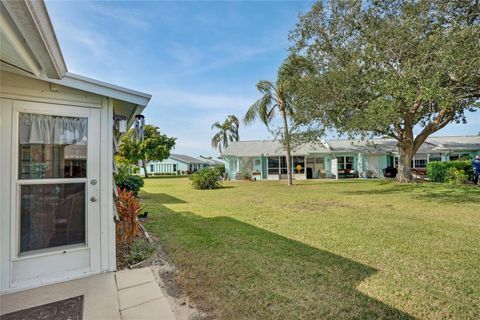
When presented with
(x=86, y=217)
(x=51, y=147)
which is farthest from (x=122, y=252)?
(x=51, y=147)

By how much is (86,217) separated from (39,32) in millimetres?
2323

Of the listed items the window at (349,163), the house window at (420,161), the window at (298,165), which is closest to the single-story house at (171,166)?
the window at (298,165)

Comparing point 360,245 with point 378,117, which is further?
point 378,117

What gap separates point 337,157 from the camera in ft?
79.9

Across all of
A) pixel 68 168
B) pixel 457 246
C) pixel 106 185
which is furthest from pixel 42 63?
pixel 457 246

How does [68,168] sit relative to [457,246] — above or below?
above

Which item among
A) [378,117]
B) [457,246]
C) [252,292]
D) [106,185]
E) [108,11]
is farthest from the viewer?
[378,117]

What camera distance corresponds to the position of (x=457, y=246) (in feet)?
14.8

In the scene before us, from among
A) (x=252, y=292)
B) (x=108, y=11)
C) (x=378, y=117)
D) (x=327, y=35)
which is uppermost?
(x=327, y=35)

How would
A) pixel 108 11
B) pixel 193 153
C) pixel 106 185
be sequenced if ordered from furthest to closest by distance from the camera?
pixel 193 153 < pixel 108 11 < pixel 106 185

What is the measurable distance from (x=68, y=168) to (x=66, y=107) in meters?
0.81

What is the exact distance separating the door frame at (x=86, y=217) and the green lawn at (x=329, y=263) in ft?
4.10

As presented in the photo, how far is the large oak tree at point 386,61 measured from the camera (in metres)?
7.64

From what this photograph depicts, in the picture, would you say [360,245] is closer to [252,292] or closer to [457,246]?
[457,246]
